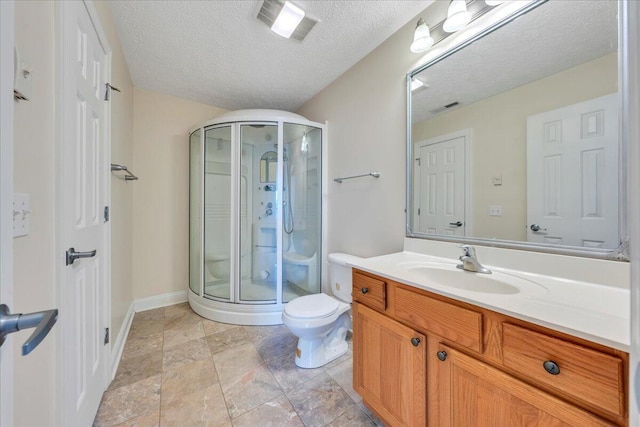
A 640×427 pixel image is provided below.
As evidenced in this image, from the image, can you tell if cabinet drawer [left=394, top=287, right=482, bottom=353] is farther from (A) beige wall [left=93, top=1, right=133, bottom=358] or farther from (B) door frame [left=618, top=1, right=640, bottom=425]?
(A) beige wall [left=93, top=1, right=133, bottom=358]

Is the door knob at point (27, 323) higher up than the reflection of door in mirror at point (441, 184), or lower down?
lower down

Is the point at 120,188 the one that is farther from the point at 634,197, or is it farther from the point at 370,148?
the point at 634,197

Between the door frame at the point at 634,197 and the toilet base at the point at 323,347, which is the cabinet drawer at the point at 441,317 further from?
the toilet base at the point at 323,347

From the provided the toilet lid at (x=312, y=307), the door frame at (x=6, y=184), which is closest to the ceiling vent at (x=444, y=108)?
the toilet lid at (x=312, y=307)

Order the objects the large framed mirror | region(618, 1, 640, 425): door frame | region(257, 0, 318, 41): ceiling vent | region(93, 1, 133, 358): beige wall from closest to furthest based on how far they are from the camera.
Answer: region(618, 1, 640, 425): door frame → the large framed mirror → region(257, 0, 318, 41): ceiling vent → region(93, 1, 133, 358): beige wall

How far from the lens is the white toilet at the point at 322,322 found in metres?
1.67

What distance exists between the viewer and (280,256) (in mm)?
2467

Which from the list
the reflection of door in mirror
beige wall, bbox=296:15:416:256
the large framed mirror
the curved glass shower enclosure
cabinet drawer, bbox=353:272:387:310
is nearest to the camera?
the large framed mirror

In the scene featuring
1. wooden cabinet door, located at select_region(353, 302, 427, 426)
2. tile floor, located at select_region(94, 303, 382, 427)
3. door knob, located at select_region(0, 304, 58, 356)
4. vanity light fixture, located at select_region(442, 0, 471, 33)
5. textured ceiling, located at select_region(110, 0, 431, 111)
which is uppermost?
textured ceiling, located at select_region(110, 0, 431, 111)

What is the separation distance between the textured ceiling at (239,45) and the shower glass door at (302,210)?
0.54m

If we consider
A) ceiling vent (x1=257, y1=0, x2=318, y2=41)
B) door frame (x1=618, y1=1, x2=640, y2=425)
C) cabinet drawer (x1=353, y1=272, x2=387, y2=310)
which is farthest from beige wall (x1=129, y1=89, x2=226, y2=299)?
door frame (x1=618, y1=1, x2=640, y2=425)

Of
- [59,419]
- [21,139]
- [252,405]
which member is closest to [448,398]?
[252,405]

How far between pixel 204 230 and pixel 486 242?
2407 millimetres

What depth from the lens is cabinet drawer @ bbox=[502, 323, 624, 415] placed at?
609 millimetres
